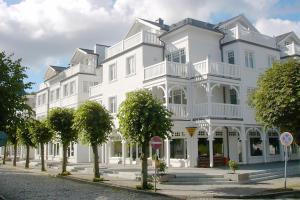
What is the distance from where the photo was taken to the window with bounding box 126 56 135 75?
3278cm

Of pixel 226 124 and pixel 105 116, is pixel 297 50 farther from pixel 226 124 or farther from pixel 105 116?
pixel 105 116

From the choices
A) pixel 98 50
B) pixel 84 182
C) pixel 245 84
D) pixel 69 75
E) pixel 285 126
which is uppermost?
pixel 98 50

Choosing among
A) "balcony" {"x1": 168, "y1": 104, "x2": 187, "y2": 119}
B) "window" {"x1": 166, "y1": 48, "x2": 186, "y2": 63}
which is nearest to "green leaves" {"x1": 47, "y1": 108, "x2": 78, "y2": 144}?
"balcony" {"x1": 168, "y1": 104, "x2": 187, "y2": 119}

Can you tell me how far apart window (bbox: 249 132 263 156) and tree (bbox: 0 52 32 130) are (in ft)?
67.3

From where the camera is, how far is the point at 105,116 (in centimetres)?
2375

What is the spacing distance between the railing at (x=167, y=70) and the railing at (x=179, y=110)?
226 centimetres

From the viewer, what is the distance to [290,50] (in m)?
36.8

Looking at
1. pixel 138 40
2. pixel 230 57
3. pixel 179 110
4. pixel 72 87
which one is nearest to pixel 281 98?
pixel 179 110

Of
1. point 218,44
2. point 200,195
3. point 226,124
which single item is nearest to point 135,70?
point 218,44

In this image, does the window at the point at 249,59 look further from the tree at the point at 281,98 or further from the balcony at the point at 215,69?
→ the tree at the point at 281,98

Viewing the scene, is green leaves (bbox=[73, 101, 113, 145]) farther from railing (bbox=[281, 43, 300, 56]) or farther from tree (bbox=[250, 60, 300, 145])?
railing (bbox=[281, 43, 300, 56])

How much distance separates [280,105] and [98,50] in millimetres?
29161

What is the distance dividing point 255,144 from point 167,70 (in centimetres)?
1045

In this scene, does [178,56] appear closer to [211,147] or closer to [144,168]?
[211,147]
